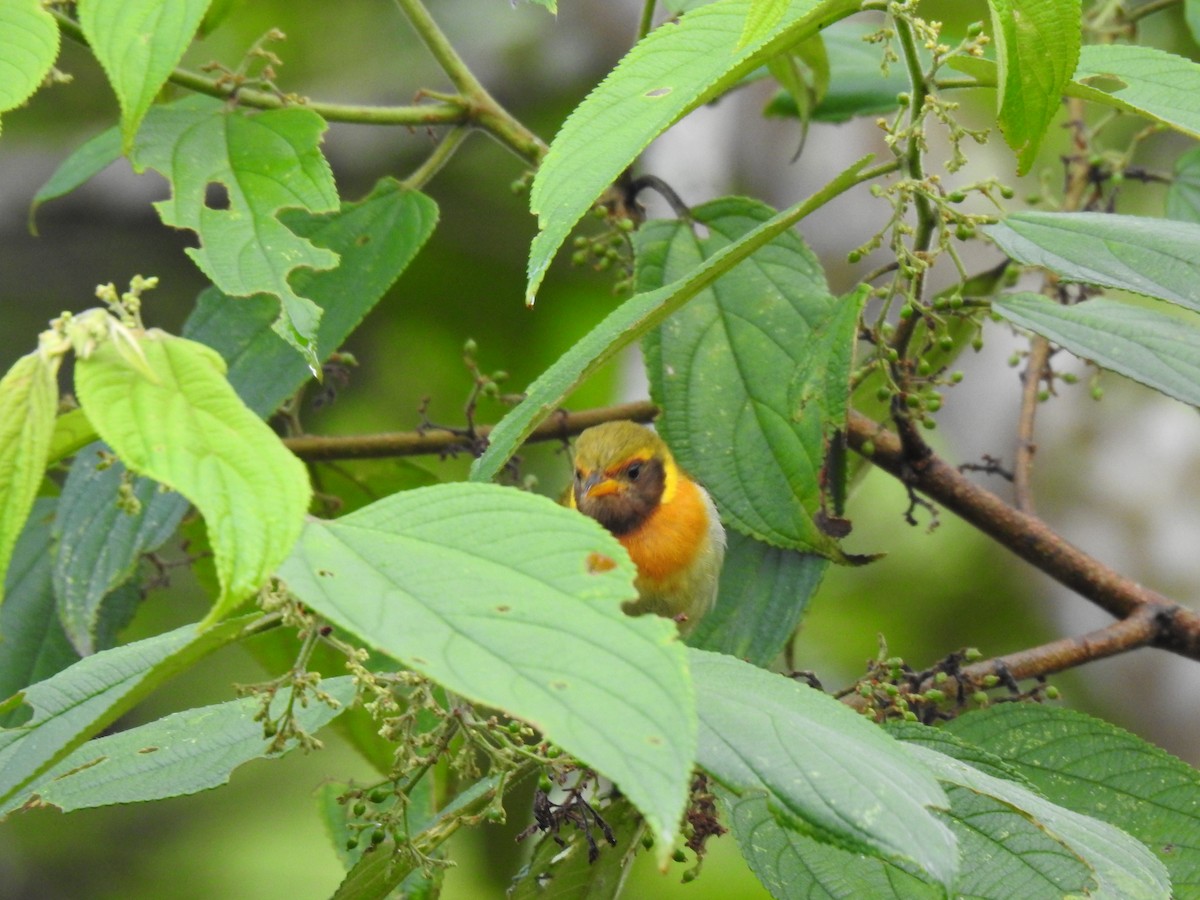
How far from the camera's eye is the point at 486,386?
2.50 metres

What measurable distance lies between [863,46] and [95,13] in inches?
69.8

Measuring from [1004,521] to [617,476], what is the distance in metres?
0.93

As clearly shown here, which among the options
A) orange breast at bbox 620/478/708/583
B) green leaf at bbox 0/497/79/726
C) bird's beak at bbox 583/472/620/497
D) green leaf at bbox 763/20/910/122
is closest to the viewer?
green leaf at bbox 0/497/79/726

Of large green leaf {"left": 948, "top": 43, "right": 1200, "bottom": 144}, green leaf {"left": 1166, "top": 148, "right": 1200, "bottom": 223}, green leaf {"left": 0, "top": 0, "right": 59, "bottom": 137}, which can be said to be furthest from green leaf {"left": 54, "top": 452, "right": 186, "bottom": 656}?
green leaf {"left": 1166, "top": 148, "right": 1200, "bottom": 223}

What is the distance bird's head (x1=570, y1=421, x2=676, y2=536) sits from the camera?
2.98 meters

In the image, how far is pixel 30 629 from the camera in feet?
7.91

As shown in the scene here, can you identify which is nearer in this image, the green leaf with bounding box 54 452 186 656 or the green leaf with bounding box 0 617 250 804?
the green leaf with bounding box 0 617 250 804

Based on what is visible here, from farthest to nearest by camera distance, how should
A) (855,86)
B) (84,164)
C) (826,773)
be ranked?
(855,86) < (84,164) < (826,773)

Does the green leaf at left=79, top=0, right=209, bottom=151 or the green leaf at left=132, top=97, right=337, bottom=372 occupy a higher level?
the green leaf at left=79, top=0, right=209, bottom=151

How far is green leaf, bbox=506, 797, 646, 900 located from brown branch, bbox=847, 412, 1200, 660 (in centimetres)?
83

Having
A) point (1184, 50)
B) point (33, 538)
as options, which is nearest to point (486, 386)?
point (33, 538)

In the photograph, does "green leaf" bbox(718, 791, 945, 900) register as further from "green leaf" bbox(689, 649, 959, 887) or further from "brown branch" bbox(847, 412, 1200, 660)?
"brown branch" bbox(847, 412, 1200, 660)

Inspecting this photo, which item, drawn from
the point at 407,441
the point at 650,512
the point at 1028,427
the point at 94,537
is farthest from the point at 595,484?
the point at 94,537

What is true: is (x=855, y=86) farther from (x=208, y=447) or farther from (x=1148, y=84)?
(x=208, y=447)
